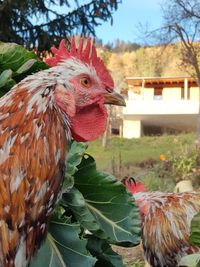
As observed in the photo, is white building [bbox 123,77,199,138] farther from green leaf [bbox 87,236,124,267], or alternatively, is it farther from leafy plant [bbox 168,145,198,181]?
green leaf [bbox 87,236,124,267]

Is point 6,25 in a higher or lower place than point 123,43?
lower

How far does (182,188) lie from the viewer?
906cm

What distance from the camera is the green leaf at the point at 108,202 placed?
2.47 meters

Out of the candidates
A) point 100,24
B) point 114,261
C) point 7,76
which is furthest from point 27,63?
point 100,24

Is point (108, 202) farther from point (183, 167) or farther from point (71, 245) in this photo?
point (183, 167)

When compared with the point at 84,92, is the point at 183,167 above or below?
below

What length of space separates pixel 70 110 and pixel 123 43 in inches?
2651

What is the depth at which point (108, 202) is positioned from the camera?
2504 mm

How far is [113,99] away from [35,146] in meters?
0.39

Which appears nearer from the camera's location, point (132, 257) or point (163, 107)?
point (132, 257)

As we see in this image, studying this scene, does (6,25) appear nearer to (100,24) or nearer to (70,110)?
(100,24)

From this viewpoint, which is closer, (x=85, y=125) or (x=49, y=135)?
(x=49, y=135)

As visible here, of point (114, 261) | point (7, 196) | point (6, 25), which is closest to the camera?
point (7, 196)

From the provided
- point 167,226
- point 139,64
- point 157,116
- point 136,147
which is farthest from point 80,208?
point 139,64
